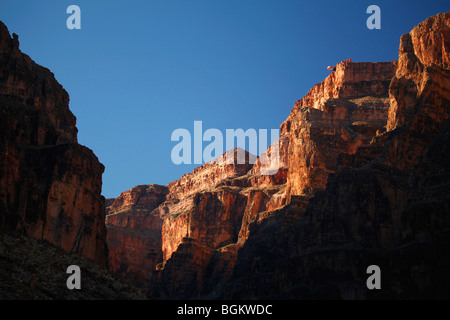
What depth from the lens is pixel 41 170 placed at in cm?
11538

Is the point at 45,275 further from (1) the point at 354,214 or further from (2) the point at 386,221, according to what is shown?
(2) the point at 386,221

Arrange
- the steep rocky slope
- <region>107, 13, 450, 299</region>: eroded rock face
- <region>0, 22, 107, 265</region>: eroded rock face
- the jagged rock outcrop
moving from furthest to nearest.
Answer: <region>107, 13, 450, 299</region>: eroded rock face < the jagged rock outcrop < <region>0, 22, 107, 265</region>: eroded rock face < the steep rocky slope

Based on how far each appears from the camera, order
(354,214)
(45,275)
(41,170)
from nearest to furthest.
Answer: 1. (45,275)
2. (41,170)
3. (354,214)

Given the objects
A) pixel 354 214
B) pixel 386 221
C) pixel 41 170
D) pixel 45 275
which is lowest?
pixel 45 275

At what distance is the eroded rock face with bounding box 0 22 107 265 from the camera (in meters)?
108

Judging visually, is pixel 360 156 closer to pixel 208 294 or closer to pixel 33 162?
pixel 208 294

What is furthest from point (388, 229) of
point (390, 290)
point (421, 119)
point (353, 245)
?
point (421, 119)

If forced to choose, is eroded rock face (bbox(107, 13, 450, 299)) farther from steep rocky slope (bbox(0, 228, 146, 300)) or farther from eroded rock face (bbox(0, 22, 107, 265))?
steep rocky slope (bbox(0, 228, 146, 300))

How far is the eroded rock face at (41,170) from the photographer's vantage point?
10819 cm

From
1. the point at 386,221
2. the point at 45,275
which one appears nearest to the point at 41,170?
the point at 45,275

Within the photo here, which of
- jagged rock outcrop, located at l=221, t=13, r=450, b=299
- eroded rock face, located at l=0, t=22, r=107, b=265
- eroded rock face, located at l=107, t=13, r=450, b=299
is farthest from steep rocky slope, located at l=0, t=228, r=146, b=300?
eroded rock face, located at l=107, t=13, r=450, b=299

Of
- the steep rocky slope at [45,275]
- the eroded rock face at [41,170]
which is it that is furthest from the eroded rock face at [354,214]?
the steep rocky slope at [45,275]
